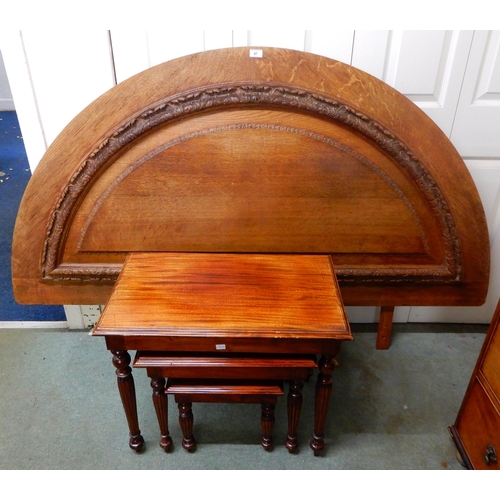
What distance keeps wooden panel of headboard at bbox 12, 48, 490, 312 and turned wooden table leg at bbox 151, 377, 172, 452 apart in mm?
388

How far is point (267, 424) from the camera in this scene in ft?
4.17

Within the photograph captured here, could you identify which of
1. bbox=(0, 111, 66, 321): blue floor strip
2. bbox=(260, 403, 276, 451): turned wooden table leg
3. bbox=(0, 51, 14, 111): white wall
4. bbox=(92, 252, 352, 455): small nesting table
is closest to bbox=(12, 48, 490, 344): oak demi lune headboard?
bbox=(92, 252, 352, 455): small nesting table

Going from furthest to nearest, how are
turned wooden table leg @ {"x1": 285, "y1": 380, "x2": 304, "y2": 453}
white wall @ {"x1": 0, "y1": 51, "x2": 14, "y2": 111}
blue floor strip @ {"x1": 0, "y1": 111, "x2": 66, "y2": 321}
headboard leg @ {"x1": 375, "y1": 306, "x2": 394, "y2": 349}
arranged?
white wall @ {"x1": 0, "y1": 51, "x2": 14, "y2": 111} < blue floor strip @ {"x1": 0, "y1": 111, "x2": 66, "y2": 321} < headboard leg @ {"x1": 375, "y1": 306, "x2": 394, "y2": 349} < turned wooden table leg @ {"x1": 285, "y1": 380, "x2": 304, "y2": 453}

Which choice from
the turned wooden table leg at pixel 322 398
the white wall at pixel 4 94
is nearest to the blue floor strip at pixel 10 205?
the white wall at pixel 4 94

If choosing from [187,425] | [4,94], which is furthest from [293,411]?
[4,94]

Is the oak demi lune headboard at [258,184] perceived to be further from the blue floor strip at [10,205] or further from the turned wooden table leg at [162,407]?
the blue floor strip at [10,205]

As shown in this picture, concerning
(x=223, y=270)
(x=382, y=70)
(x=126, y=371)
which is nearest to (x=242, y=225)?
(x=223, y=270)

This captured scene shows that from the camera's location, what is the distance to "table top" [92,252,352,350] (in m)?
1.06

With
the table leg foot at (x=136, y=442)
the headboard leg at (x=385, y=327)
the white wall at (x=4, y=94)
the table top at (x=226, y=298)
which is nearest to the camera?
the table top at (x=226, y=298)

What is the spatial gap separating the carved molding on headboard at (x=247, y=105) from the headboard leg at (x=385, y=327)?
0.29 metres

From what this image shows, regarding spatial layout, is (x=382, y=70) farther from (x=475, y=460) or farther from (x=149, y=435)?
(x=149, y=435)

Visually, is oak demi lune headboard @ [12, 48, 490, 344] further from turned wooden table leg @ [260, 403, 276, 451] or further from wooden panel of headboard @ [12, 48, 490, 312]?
turned wooden table leg @ [260, 403, 276, 451]

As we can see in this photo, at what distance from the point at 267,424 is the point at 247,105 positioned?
931mm

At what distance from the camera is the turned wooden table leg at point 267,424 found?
1.23 m
